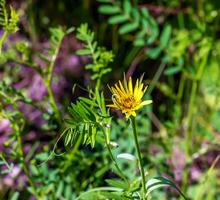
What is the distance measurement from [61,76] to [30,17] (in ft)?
1.11

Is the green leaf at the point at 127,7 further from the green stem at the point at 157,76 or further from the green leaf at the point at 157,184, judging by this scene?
the green leaf at the point at 157,184

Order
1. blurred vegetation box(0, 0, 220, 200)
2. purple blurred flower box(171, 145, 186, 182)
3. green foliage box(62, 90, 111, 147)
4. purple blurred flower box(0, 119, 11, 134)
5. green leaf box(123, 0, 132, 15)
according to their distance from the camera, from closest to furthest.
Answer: green foliage box(62, 90, 111, 147) → blurred vegetation box(0, 0, 220, 200) → purple blurred flower box(171, 145, 186, 182) → green leaf box(123, 0, 132, 15) → purple blurred flower box(0, 119, 11, 134)

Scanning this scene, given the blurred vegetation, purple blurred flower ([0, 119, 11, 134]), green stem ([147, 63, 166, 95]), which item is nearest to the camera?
the blurred vegetation

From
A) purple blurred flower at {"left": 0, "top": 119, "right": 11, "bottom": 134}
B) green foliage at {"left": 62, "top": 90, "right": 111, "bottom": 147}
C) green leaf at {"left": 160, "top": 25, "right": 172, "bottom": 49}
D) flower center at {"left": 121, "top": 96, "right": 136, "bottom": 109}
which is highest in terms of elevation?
flower center at {"left": 121, "top": 96, "right": 136, "bottom": 109}

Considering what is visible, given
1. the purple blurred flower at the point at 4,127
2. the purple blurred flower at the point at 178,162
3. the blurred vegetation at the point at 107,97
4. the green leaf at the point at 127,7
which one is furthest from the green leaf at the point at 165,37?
the purple blurred flower at the point at 4,127

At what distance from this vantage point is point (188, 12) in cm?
227

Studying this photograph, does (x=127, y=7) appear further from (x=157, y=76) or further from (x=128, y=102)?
(x=128, y=102)

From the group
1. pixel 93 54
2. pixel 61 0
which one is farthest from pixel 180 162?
pixel 61 0

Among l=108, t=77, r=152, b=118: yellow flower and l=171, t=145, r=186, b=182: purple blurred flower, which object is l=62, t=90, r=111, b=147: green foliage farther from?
l=171, t=145, r=186, b=182: purple blurred flower

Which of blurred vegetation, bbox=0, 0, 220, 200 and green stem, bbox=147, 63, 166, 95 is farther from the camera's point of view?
green stem, bbox=147, 63, 166, 95

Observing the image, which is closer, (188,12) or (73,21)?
(188,12)

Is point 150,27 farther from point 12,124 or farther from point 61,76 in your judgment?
point 12,124

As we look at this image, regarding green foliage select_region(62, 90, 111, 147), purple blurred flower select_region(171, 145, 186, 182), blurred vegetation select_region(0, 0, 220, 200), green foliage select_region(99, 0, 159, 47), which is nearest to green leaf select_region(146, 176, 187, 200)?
blurred vegetation select_region(0, 0, 220, 200)

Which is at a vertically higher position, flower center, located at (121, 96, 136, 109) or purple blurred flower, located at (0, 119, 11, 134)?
flower center, located at (121, 96, 136, 109)
